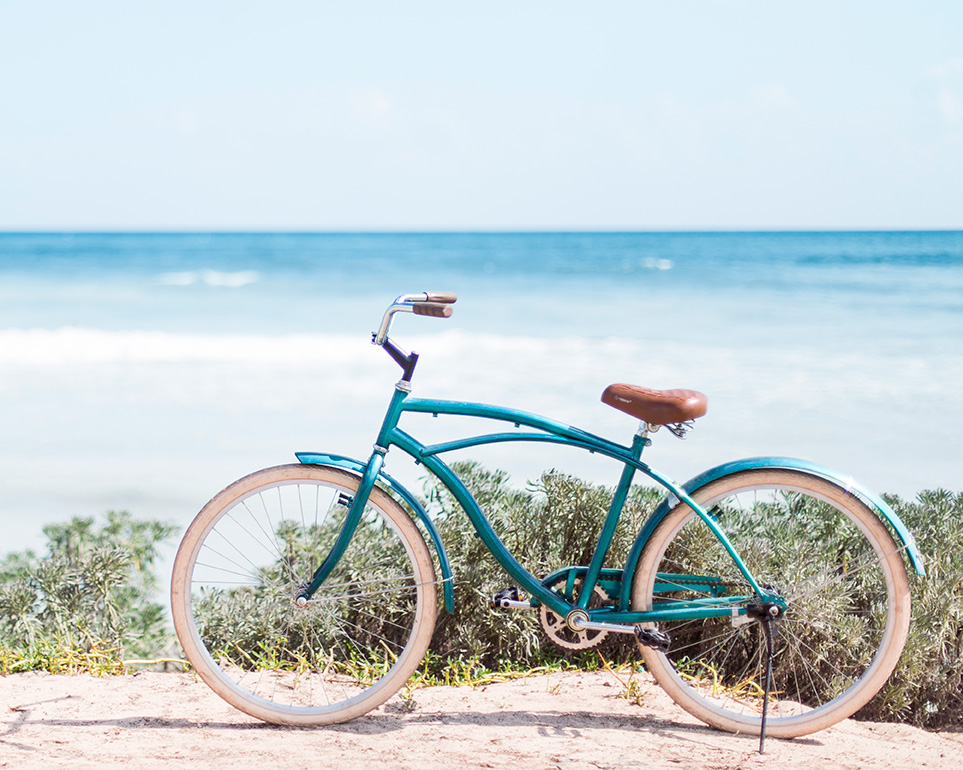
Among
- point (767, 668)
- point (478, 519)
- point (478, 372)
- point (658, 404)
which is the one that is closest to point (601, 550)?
point (478, 519)

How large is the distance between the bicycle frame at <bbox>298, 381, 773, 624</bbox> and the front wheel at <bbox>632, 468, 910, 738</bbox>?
5 cm

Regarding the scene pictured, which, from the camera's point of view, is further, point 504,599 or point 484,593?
point 484,593

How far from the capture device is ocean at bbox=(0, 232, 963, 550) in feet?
22.4

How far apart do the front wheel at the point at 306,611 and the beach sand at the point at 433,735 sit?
15 cm

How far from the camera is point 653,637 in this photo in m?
2.85

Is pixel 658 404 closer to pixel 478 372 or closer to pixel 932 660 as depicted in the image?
pixel 932 660

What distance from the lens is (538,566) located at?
12.1 feet

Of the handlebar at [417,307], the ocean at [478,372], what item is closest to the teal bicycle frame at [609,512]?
the handlebar at [417,307]

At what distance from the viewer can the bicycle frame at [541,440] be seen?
9.34 ft

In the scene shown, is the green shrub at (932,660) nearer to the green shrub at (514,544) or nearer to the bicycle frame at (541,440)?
the bicycle frame at (541,440)

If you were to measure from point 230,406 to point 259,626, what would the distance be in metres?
5.95

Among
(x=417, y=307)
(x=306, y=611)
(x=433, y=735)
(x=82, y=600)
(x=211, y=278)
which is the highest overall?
(x=211, y=278)

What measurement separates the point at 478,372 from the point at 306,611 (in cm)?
810

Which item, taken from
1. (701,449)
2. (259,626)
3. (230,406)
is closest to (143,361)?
(230,406)
